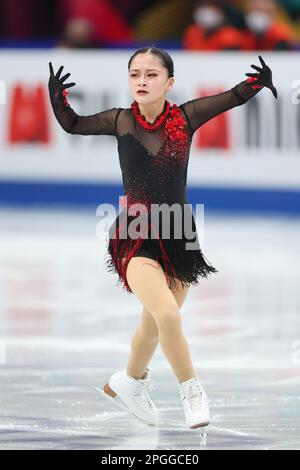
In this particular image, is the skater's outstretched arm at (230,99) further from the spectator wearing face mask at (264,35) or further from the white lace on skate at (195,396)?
the spectator wearing face mask at (264,35)

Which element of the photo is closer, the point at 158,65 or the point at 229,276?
the point at 158,65

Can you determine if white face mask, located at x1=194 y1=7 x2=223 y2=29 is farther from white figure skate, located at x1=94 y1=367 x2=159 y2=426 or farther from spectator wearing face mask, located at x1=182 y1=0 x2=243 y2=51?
white figure skate, located at x1=94 y1=367 x2=159 y2=426

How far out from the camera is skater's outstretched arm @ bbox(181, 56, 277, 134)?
429 cm

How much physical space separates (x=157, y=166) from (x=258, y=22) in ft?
19.9

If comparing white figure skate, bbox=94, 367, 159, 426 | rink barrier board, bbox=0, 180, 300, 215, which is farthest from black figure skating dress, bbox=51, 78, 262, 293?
rink barrier board, bbox=0, 180, 300, 215

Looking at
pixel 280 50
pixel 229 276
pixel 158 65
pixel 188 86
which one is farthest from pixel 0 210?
pixel 158 65

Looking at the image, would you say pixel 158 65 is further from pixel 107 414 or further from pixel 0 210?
pixel 0 210

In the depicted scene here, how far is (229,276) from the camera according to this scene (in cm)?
732

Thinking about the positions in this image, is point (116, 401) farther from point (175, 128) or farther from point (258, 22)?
point (258, 22)

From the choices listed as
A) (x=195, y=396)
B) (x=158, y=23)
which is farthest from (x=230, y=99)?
(x=158, y=23)

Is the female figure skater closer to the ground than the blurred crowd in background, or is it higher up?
closer to the ground

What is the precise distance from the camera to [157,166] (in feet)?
14.0

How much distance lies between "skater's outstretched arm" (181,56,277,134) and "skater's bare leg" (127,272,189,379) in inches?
22.2

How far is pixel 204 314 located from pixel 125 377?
6.08ft
